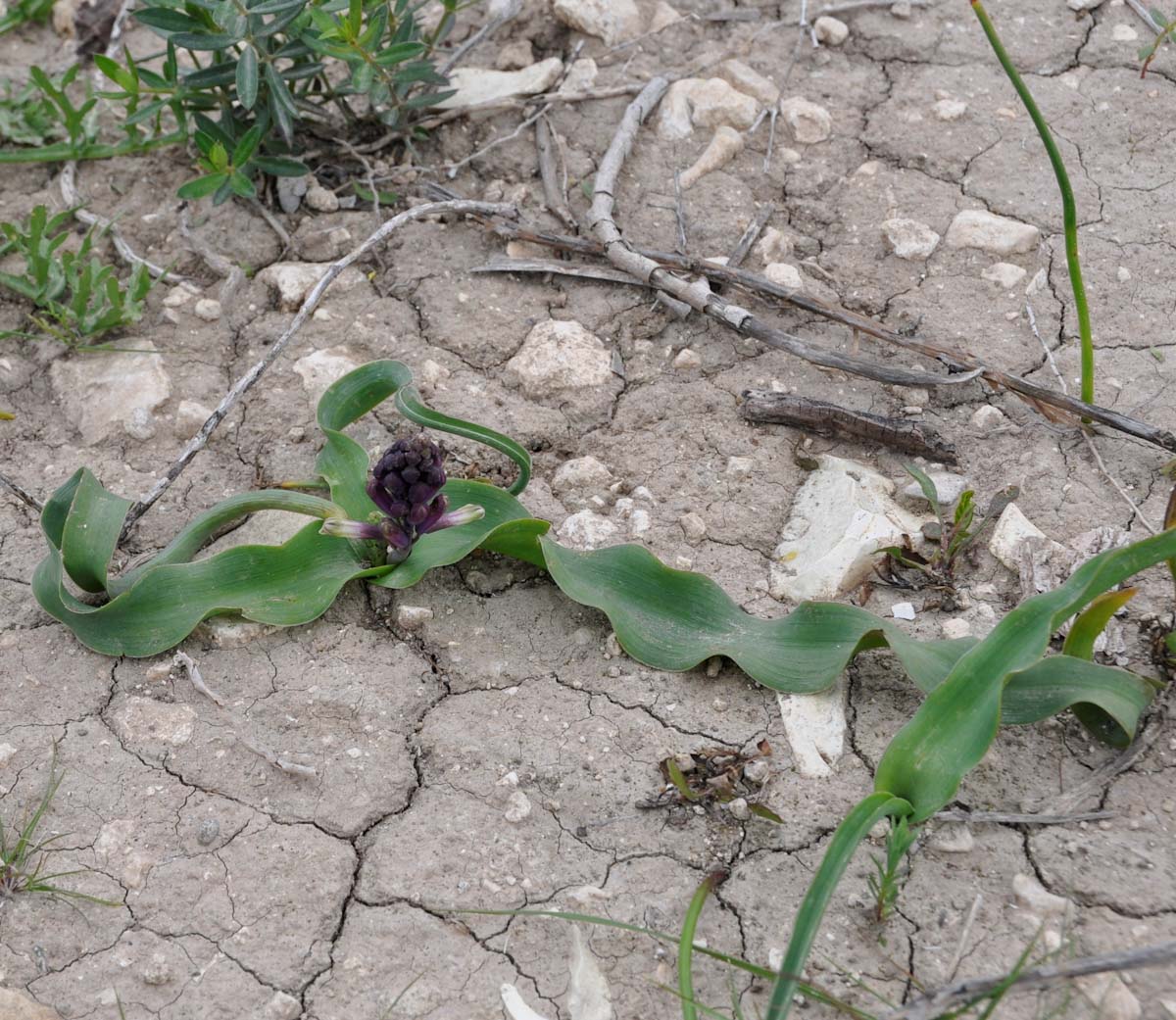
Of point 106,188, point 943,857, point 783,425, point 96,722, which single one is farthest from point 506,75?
point 943,857

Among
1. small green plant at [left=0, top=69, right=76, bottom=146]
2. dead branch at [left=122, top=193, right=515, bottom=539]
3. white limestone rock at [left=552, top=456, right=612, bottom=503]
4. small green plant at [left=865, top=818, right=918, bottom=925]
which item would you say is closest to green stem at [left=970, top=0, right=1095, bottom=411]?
white limestone rock at [left=552, top=456, right=612, bottom=503]

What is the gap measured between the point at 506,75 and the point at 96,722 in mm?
2389

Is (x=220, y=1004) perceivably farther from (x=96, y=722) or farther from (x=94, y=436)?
(x=94, y=436)

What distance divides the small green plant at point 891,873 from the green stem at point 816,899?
0.05m

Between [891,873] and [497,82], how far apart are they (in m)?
2.78

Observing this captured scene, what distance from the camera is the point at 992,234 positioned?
3186mm

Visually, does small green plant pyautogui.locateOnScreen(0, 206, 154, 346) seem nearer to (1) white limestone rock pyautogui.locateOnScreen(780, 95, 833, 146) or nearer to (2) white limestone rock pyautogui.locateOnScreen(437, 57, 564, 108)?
(2) white limestone rock pyautogui.locateOnScreen(437, 57, 564, 108)

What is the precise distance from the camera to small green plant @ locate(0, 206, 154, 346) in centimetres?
302

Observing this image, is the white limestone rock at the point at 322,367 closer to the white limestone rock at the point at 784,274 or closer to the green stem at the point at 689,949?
the white limestone rock at the point at 784,274

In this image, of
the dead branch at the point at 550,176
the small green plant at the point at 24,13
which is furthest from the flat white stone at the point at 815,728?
the small green plant at the point at 24,13

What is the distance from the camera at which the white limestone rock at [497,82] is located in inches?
144

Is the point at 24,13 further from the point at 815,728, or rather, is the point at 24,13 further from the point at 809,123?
the point at 815,728

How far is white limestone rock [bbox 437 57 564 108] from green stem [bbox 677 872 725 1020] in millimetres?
2590

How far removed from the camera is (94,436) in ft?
9.52
